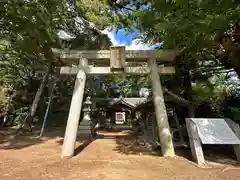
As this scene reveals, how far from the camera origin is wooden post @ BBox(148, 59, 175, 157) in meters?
5.68

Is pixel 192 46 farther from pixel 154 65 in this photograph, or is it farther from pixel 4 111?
pixel 4 111

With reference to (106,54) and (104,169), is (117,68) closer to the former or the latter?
(106,54)

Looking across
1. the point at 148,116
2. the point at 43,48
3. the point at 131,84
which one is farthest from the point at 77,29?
the point at 131,84

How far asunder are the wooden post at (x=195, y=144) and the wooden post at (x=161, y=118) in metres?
0.60

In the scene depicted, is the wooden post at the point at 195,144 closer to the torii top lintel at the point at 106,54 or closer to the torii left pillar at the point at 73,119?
the torii top lintel at the point at 106,54

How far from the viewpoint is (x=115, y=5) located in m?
A: 9.92

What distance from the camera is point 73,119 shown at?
19.2ft

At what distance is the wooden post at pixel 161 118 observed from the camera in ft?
18.6

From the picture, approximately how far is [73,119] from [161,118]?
8.69ft

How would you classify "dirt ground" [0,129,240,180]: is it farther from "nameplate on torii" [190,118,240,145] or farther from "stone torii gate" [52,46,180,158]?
"stone torii gate" [52,46,180,158]

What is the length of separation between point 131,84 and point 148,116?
15579mm

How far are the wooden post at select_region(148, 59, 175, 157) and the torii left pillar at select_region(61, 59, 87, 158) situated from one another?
7.63ft

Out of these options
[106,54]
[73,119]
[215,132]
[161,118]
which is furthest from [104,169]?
[106,54]

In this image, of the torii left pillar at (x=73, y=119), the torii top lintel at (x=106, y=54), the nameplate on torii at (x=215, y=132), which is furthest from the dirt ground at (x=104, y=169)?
the torii top lintel at (x=106, y=54)
